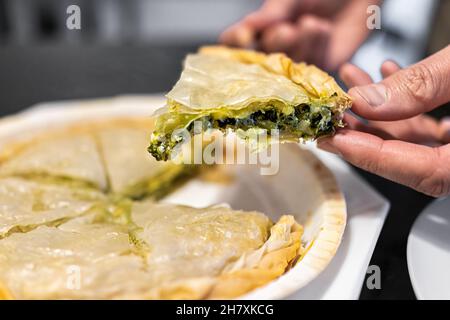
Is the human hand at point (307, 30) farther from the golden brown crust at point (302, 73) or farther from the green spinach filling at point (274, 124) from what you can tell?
the green spinach filling at point (274, 124)

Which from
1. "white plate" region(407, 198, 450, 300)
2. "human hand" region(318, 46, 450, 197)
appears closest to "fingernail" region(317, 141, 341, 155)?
"human hand" region(318, 46, 450, 197)

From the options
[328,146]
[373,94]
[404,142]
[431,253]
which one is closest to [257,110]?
[328,146]

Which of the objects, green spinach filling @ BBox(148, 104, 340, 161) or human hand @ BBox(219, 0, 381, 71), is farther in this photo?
human hand @ BBox(219, 0, 381, 71)

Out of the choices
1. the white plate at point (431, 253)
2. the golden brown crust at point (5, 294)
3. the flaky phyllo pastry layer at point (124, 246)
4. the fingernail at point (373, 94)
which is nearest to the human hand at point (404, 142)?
the fingernail at point (373, 94)

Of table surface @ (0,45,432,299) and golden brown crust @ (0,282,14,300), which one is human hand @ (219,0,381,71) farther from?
golden brown crust @ (0,282,14,300)

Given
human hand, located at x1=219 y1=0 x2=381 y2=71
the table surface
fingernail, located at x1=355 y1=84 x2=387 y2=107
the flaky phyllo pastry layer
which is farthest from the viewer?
the table surface

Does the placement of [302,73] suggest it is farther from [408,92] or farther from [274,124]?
[408,92]
